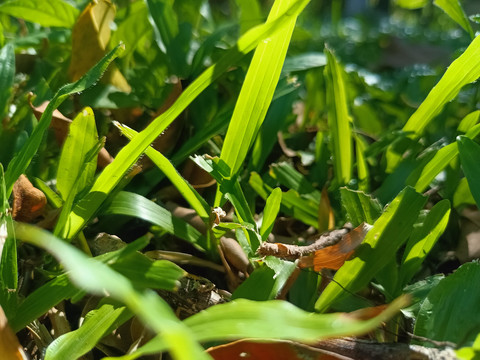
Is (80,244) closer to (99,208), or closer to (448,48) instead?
(99,208)

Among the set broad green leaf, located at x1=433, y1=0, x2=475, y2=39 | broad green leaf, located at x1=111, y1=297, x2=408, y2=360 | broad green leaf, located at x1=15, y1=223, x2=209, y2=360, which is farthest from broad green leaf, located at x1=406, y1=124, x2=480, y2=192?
broad green leaf, located at x1=15, y1=223, x2=209, y2=360

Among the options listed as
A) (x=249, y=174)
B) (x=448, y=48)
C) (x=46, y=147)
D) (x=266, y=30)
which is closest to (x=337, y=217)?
(x=249, y=174)

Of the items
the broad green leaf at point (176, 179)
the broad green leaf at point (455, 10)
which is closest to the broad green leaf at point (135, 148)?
the broad green leaf at point (176, 179)

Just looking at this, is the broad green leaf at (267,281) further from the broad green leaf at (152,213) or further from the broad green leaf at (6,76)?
the broad green leaf at (6,76)

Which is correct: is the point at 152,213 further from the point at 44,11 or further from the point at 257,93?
the point at 44,11

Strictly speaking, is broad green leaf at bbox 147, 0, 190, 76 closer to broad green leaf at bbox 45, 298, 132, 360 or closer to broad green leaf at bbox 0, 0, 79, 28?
broad green leaf at bbox 0, 0, 79, 28

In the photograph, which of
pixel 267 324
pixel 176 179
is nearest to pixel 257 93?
pixel 176 179
